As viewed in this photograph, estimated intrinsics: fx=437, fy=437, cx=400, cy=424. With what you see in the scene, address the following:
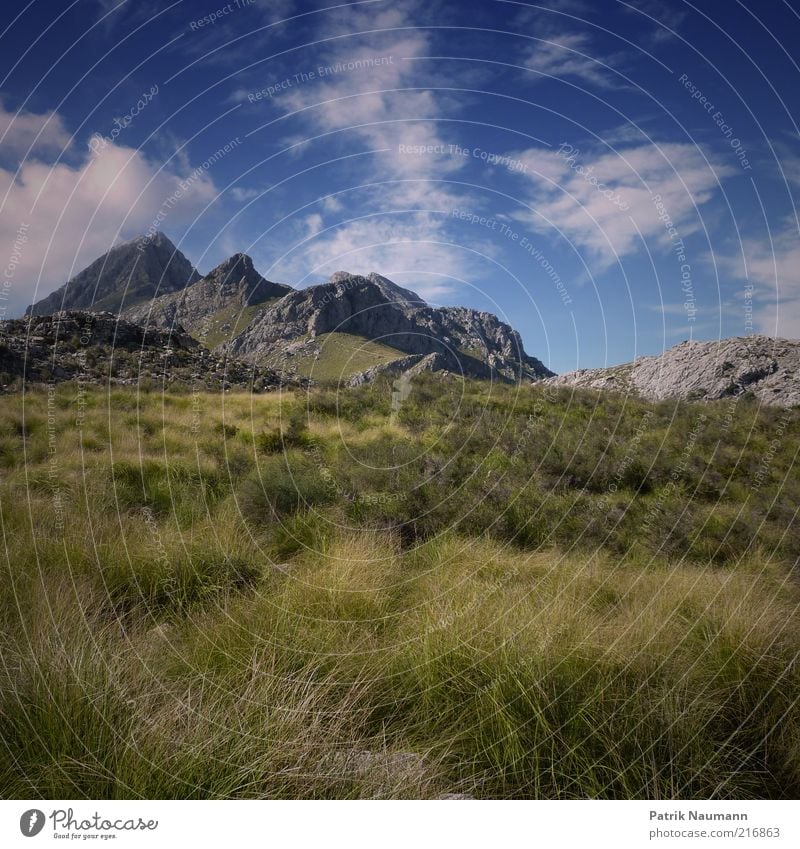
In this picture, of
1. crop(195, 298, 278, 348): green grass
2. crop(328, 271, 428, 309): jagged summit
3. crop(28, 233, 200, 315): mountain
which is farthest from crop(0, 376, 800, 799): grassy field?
crop(28, 233, 200, 315): mountain

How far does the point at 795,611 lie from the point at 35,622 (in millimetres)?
6270

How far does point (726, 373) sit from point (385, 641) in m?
27.9

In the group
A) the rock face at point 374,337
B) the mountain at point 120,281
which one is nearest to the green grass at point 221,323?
the rock face at point 374,337

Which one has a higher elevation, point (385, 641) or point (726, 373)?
point (726, 373)

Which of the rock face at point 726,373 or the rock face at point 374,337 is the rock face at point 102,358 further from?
the rock face at point 726,373

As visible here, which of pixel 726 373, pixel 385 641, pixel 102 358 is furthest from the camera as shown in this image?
pixel 102 358

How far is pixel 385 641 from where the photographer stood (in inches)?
141

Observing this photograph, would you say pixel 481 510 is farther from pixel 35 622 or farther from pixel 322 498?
pixel 35 622

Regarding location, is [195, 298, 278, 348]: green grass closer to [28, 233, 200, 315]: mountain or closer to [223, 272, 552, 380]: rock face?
[223, 272, 552, 380]: rock face

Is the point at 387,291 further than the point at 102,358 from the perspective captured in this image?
Yes

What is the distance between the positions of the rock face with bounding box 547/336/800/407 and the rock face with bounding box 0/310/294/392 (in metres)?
23.2

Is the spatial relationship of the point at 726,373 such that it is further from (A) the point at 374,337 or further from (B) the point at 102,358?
(B) the point at 102,358

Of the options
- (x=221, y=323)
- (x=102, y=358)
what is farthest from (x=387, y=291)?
(x=102, y=358)

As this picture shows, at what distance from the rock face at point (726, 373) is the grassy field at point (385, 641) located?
16.3 metres
